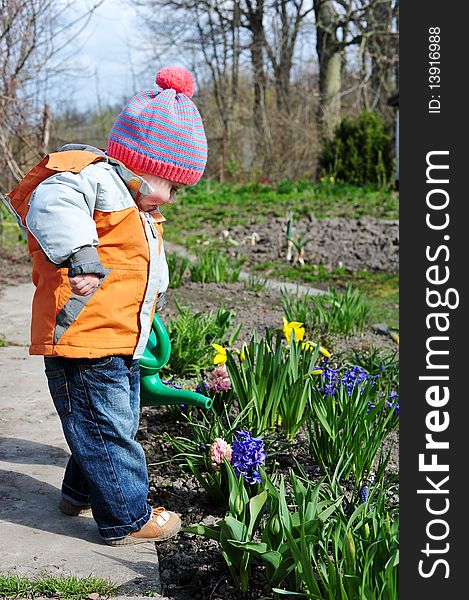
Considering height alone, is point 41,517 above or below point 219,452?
below

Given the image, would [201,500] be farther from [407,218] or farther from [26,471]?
[407,218]

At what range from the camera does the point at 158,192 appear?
256 cm

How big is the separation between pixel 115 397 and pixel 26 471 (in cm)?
81

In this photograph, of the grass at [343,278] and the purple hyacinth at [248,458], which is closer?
the purple hyacinth at [248,458]

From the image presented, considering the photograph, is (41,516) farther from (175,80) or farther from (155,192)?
(175,80)

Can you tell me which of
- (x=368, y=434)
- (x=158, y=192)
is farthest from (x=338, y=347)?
(x=158, y=192)

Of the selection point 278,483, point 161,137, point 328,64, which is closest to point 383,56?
point 328,64

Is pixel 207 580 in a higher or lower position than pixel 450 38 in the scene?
lower

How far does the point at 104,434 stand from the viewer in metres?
2.48

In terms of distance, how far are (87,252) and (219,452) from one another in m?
0.82

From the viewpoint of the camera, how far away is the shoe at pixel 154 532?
2566 millimetres

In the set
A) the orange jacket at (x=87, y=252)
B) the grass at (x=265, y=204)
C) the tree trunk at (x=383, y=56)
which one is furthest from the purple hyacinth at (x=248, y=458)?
the tree trunk at (x=383, y=56)

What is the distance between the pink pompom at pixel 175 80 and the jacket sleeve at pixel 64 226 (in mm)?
553

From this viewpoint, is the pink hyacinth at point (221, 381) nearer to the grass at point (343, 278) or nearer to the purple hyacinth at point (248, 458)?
the purple hyacinth at point (248, 458)
